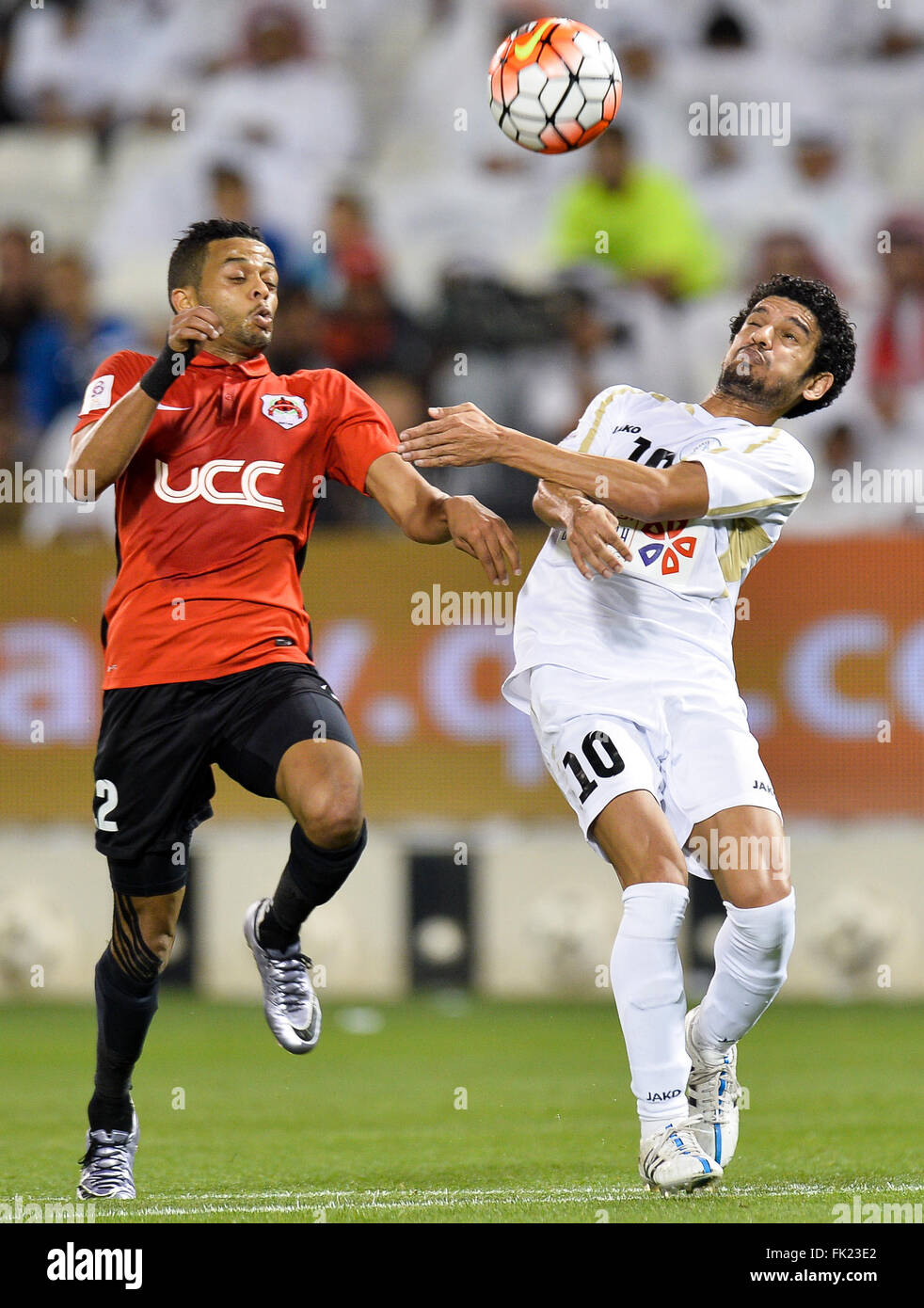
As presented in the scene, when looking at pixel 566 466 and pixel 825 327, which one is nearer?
pixel 566 466

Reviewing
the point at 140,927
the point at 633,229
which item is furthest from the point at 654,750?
the point at 633,229

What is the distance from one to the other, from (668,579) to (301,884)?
1.30m

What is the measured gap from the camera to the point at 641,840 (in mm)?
4652

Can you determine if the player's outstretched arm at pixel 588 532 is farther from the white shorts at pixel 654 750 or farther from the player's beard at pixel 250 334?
the player's beard at pixel 250 334

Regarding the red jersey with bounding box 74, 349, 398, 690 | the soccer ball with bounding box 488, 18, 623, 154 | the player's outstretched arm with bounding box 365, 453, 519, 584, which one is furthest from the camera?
the soccer ball with bounding box 488, 18, 623, 154

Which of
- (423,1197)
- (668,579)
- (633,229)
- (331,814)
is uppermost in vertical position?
(633,229)

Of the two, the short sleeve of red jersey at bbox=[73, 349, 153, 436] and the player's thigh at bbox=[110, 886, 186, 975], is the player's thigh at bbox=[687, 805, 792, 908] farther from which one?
the short sleeve of red jersey at bbox=[73, 349, 153, 436]

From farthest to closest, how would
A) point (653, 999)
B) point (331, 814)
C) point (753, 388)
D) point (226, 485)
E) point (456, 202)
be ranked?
1. point (456, 202)
2. point (753, 388)
3. point (226, 485)
4. point (331, 814)
5. point (653, 999)

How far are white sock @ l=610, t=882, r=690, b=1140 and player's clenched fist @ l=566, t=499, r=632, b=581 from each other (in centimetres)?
81

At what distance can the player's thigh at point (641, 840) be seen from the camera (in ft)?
15.2

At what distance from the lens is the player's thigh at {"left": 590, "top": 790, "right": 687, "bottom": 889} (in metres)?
4.64

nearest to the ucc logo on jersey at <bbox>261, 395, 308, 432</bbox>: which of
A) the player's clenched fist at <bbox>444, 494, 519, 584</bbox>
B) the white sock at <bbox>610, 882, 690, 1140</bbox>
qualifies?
the player's clenched fist at <bbox>444, 494, 519, 584</bbox>

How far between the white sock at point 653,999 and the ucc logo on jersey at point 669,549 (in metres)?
0.92

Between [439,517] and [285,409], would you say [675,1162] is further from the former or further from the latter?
[285,409]
